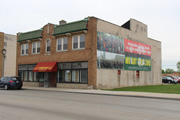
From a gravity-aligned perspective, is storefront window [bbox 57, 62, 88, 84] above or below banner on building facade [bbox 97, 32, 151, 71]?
below

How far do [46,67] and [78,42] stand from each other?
5.86m

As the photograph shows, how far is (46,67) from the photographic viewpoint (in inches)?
1091

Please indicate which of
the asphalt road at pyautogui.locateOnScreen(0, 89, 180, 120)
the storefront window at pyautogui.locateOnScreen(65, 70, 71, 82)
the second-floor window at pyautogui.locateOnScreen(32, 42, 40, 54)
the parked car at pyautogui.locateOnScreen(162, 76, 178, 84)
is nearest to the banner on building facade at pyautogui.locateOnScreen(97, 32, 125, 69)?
the storefront window at pyautogui.locateOnScreen(65, 70, 71, 82)

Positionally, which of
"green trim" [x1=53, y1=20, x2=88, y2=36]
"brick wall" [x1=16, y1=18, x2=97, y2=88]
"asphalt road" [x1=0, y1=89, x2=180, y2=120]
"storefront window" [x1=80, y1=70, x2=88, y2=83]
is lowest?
"asphalt road" [x1=0, y1=89, x2=180, y2=120]

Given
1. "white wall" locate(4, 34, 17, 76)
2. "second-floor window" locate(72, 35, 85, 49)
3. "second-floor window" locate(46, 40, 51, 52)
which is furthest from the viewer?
"white wall" locate(4, 34, 17, 76)

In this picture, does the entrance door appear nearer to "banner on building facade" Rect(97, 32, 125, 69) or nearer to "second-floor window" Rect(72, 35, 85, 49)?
"second-floor window" Rect(72, 35, 85, 49)

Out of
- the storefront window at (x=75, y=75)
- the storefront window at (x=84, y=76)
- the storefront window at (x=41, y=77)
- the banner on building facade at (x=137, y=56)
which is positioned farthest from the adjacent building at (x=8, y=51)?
the banner on building facade at (x=137, y=56)

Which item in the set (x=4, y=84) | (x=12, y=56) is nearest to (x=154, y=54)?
(x=4, y=84)

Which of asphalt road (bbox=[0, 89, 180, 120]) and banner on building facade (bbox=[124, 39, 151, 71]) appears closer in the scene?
asphalt road (bbox=[0, 89, 180, 120])

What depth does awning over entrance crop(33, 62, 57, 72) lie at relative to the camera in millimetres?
27056

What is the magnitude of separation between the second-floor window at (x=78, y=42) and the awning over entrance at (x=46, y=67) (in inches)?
152

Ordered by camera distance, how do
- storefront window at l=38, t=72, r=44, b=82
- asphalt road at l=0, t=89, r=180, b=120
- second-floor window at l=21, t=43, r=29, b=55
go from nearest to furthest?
asphalt road at l=0, t=89, r=180, b=120, storefront window at l=38, t=72, r=44, b=82, second-floor window at l=21, t=43, r=29, b=55

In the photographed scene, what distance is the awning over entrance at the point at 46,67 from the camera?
27056mm

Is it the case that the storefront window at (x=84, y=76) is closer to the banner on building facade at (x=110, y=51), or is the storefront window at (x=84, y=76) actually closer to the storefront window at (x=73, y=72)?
the storefront window at (x=73, y=72)
